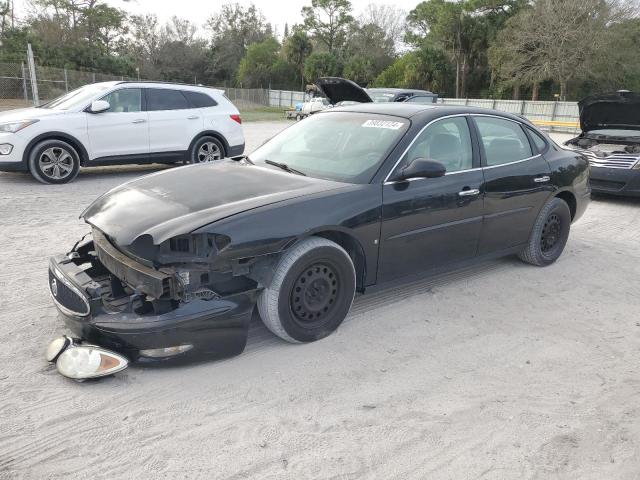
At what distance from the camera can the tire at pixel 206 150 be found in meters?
9.89

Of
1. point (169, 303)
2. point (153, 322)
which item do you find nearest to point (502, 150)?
point (169, 303)

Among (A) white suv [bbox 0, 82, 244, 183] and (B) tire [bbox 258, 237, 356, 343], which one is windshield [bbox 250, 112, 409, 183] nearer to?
(B) tire [bbox 258, 237, 356, 343]

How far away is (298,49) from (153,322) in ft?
193

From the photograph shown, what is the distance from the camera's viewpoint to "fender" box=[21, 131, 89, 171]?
829 centimetres

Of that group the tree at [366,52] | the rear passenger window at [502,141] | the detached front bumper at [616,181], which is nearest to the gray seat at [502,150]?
the rear passenger window at [502,141]

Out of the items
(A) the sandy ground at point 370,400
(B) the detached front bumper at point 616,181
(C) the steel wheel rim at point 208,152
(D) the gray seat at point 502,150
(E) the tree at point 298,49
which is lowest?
(A) the sandy ground at point 370,400

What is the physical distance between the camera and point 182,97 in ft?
32.2

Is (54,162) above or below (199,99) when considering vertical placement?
below

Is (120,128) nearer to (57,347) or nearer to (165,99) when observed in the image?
(165,99)

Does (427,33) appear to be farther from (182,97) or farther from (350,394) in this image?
(350,394)

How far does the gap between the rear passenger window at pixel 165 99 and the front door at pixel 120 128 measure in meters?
0.19

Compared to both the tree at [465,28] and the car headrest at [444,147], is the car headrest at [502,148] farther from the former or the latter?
the tree at [465,28]

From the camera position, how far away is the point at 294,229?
11.2 feet

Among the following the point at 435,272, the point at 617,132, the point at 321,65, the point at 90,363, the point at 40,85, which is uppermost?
the point at 321,65
